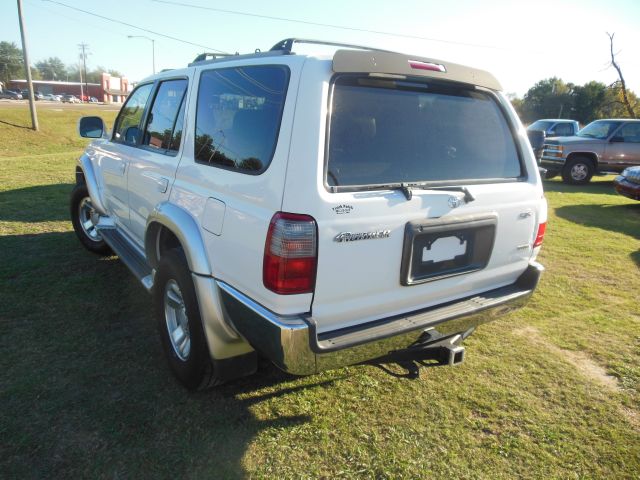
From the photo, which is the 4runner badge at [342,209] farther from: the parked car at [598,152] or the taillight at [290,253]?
the parked car at [598,152]

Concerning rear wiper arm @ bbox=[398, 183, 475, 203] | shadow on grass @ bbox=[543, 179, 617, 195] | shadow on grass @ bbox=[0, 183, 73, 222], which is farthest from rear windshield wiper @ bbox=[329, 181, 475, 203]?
shadow on grass @ bbox=[543, 179, 617, 195]

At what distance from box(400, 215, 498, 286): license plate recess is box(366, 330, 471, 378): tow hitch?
344 millimetres

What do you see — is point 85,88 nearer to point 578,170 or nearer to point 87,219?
point 578,170

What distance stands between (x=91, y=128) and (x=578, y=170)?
12649 mm

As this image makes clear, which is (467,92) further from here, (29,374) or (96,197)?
(96,197)

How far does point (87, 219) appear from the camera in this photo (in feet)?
16.7

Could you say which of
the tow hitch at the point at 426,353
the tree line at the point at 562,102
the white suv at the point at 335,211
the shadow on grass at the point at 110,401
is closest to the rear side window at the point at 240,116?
the white suv at the point at 335,211

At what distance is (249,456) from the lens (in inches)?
90.7

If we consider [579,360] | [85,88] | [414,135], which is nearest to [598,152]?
[579,360]

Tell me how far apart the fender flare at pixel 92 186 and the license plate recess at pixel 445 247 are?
3.38 m

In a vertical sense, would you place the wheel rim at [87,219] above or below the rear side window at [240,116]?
below

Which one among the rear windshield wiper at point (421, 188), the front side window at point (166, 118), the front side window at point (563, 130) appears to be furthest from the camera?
the front side window at point (563, 130)

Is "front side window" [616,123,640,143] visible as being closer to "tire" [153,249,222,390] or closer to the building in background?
"tire" [153,249,222,390]

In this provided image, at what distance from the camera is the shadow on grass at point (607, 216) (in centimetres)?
753
